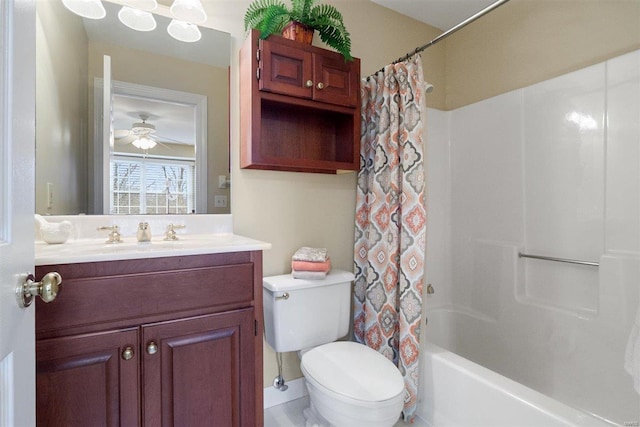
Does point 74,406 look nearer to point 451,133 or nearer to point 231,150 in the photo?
point 231,150

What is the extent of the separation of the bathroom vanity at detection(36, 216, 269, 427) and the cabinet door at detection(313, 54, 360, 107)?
34.5 inches

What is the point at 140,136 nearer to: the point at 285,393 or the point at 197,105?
the point at 197,105

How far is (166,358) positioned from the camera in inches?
41.1

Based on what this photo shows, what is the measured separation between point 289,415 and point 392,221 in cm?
114

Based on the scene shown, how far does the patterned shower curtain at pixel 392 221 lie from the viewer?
153cm

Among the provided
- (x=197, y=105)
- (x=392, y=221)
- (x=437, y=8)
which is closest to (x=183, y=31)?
(x=197, y=105)

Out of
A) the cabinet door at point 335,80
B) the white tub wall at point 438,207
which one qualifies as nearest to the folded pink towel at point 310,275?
the cabinet door at point 335,80

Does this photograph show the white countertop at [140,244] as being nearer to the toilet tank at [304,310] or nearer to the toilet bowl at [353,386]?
the toilet tank at [304,310]

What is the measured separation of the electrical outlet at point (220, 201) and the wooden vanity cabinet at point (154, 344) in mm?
533

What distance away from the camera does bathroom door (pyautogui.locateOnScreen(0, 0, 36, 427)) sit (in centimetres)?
54

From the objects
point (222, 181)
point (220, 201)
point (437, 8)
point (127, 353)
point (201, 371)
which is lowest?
point (201, 371)

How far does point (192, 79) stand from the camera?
1577 mm

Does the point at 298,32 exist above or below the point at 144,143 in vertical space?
above

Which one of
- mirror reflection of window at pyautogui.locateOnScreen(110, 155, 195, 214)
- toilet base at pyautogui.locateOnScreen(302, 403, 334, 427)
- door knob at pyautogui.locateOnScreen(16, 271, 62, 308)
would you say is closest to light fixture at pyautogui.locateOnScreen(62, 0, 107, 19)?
mirror reflection of window at pyautogui.locateOnScreen(110, 155, 195, 214)
